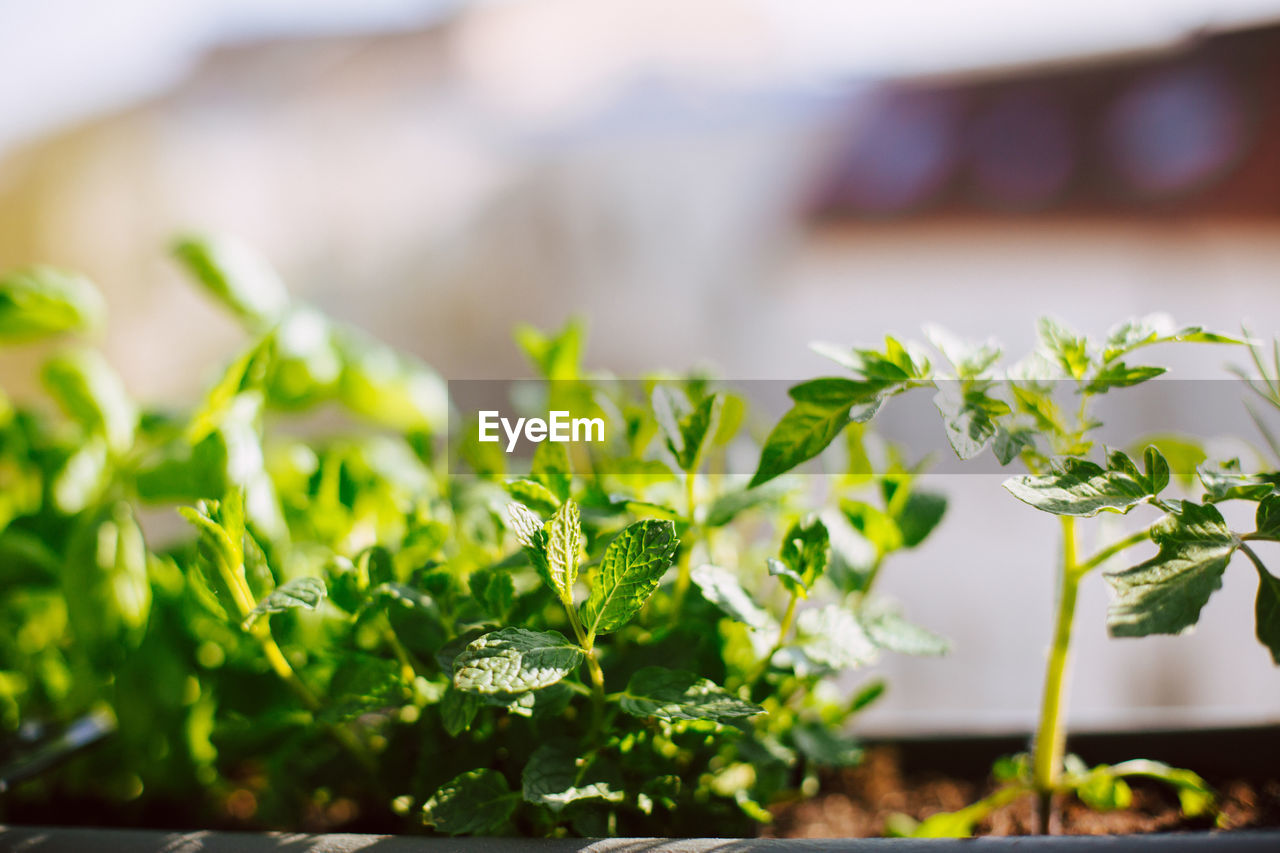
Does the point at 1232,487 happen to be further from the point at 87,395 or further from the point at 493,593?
the point at 87,395

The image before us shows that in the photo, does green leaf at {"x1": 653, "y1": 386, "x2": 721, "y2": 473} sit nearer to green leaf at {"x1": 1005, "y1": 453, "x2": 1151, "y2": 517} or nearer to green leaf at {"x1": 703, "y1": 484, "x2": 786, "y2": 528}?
green leaf at {"x1": 703, "y1": 484, "x2": 786, "y2": 528}

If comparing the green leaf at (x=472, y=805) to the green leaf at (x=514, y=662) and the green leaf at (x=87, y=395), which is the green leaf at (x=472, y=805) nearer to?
the green leaf at (x=514, y=662)

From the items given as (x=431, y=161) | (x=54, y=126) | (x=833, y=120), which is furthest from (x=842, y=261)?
(x=54, y=126)

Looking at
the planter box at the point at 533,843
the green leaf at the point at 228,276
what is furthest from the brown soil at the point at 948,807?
the green leaf at the point at 228,276

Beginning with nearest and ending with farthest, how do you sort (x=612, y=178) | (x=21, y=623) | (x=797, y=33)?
(x=21, y=623), (x=797, y=33), (x=612, y=178)

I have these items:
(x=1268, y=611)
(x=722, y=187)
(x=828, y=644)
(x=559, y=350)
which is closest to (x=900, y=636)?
(x=828, y=644)

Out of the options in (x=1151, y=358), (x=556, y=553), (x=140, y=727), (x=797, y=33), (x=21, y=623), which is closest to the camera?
(x=556, y=553)

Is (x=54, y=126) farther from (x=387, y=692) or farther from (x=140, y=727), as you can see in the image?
(x=387, y=692)
